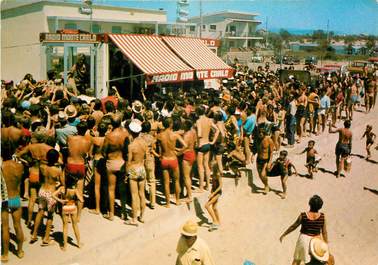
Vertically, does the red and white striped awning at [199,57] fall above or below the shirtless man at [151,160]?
above

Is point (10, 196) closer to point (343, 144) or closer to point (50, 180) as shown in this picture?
point (50, 180)

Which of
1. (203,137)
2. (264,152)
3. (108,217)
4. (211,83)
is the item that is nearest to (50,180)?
(108,217)

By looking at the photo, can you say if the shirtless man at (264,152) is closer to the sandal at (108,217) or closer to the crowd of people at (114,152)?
the crowd of people at (114,152)

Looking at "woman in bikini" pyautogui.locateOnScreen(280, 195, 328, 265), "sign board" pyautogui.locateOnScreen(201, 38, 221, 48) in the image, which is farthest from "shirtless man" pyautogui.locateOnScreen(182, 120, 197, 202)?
"sign board" pyautogui.locateOnScreen(201, 38, 221, 48)

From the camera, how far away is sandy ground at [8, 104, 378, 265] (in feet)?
21.6

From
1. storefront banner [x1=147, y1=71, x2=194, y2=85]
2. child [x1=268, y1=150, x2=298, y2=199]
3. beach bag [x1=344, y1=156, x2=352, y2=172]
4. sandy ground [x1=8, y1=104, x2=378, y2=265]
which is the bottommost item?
sandy ground [x1=8, y1=104, x2=378, y2=265]

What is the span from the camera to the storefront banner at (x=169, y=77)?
13.4m

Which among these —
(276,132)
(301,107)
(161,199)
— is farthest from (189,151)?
(301,107)

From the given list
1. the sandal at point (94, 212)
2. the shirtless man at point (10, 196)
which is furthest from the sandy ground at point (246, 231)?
the shirtless man at point (10, 196)

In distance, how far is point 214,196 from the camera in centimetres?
758

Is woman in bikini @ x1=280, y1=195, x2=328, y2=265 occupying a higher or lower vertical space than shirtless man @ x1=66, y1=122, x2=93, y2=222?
lower

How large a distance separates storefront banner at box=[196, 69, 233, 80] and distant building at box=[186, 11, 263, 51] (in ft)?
130

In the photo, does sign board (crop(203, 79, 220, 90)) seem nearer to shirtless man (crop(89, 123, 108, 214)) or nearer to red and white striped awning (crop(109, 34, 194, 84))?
red and white striped awning (crop(109, 34, 194, 84))

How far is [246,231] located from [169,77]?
23.0ft
